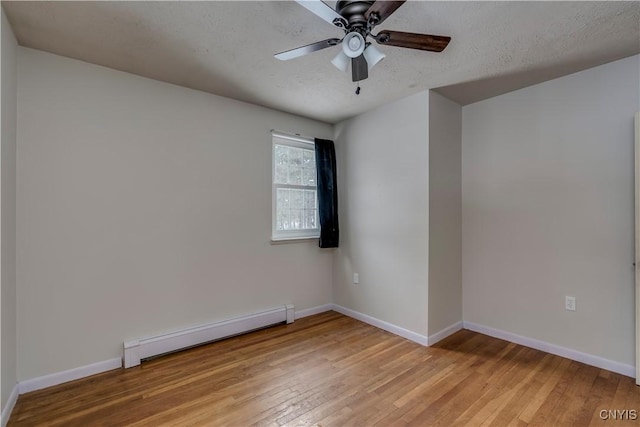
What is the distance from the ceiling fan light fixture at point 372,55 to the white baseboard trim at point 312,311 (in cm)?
280

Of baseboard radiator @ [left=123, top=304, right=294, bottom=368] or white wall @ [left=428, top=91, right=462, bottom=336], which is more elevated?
white wall @ [left=428, top=91, right=462, bottom=336]

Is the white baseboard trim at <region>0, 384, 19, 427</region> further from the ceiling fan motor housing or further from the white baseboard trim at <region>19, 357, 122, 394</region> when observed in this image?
the ceiling fan motor housing

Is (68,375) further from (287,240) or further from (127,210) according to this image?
(287,240)

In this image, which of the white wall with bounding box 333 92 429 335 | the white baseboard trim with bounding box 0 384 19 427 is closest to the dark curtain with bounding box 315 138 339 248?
the white wall with bounding box 333 92 429 335

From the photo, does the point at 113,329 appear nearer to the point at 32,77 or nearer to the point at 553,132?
the point at 32,77

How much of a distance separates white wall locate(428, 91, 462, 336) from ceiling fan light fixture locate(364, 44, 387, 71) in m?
1.27

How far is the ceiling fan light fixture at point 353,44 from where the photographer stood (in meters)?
1.60

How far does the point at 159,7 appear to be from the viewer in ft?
5.55

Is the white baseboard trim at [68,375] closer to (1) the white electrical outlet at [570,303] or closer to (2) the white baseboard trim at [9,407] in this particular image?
(2) the white baseboard trim at [9,407]

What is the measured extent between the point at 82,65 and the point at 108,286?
1743mm

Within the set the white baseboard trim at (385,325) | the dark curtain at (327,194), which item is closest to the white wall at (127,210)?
the dark curtain at (327,194)

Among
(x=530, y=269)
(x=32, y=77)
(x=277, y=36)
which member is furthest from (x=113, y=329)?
(x=530, y=269)

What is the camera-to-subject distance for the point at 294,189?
3.60m

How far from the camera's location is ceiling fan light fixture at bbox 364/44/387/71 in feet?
5.73
